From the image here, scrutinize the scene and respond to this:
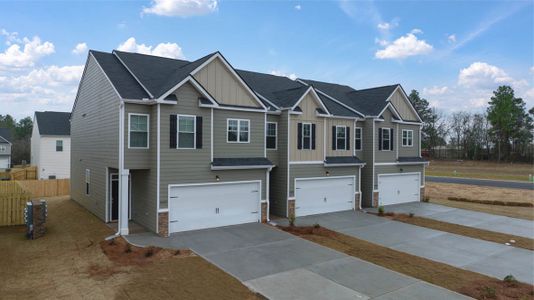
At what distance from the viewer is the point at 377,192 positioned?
885 inches

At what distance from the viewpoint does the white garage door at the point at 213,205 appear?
14641 millimetres

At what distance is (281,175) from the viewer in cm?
1856

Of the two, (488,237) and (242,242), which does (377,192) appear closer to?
(488,237)

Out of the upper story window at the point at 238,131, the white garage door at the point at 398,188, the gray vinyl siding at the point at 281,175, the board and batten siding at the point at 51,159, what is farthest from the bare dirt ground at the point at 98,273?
the board and batten siding at the point at 51,159

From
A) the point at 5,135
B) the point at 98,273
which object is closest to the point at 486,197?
the point at 98,273

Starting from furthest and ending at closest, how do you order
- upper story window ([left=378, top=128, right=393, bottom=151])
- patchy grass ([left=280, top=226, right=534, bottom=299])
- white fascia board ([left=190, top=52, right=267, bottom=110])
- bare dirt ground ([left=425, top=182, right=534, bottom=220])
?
upper story window ([left=378, top=128, right=393, bottom=151]) < bare dirt ground ([left=425, top=182, right=534, bottom=220]) < white fascia board ([left=190, top=52, right=267, bottom=110]) < patchy grass ([left=280, top=226, right=534, bottom=299])

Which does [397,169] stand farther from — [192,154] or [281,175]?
[192,154]

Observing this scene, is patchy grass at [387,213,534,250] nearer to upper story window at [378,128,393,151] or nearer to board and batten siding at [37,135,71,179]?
upper story window at [378,128,393,151]

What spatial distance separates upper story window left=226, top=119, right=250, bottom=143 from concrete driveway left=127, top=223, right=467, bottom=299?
422cm

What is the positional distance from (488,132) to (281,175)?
224ft

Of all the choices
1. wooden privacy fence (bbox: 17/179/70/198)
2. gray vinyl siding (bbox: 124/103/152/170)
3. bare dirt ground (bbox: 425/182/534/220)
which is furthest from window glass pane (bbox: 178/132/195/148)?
bare dirt ground (bbox: 425/182/534/220)

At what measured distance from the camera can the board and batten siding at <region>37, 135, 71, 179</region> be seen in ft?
114

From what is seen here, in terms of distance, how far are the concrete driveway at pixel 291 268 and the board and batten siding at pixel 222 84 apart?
598 centimetres

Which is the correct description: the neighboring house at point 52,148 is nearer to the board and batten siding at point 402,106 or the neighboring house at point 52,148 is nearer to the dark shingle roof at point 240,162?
the dark shingle roof at point 240,162
